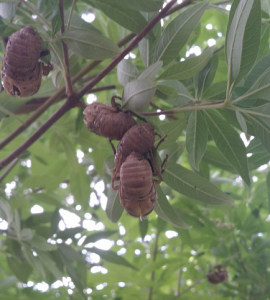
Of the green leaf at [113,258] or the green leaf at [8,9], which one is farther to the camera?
the green leaf at [113,258]

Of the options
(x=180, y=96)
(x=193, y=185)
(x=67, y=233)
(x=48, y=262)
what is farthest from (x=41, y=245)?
(x=180, y=96)

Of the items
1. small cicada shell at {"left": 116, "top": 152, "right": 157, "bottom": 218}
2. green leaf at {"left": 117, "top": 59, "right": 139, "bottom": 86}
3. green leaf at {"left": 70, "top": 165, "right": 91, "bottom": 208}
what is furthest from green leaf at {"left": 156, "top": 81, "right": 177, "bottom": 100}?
green leaf at {"left": 70, "top": 165, "right": 91, "bottom": 208}

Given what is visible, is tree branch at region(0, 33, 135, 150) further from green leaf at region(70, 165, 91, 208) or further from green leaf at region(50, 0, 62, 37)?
green leaf at region(70, 165, 91, 208)

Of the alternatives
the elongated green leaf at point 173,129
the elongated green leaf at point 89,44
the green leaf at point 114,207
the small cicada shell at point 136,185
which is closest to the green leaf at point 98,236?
the green leaf at point 114,207

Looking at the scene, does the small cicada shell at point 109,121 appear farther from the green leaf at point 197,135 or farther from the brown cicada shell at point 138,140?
the green leaf at point 197,135

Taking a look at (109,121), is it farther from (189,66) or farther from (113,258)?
(113,258)

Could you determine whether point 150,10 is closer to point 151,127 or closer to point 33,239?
point 151,127

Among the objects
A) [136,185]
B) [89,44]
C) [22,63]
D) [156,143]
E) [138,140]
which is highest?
[89,44]

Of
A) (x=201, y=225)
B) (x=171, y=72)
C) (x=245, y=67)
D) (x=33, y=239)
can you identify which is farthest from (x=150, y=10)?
(x=201, y=225)

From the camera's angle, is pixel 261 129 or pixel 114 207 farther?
pixel 114 207

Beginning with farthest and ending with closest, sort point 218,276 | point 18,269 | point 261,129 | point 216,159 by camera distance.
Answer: point 218,276
point 18,269
point 216,159
point 261,129
